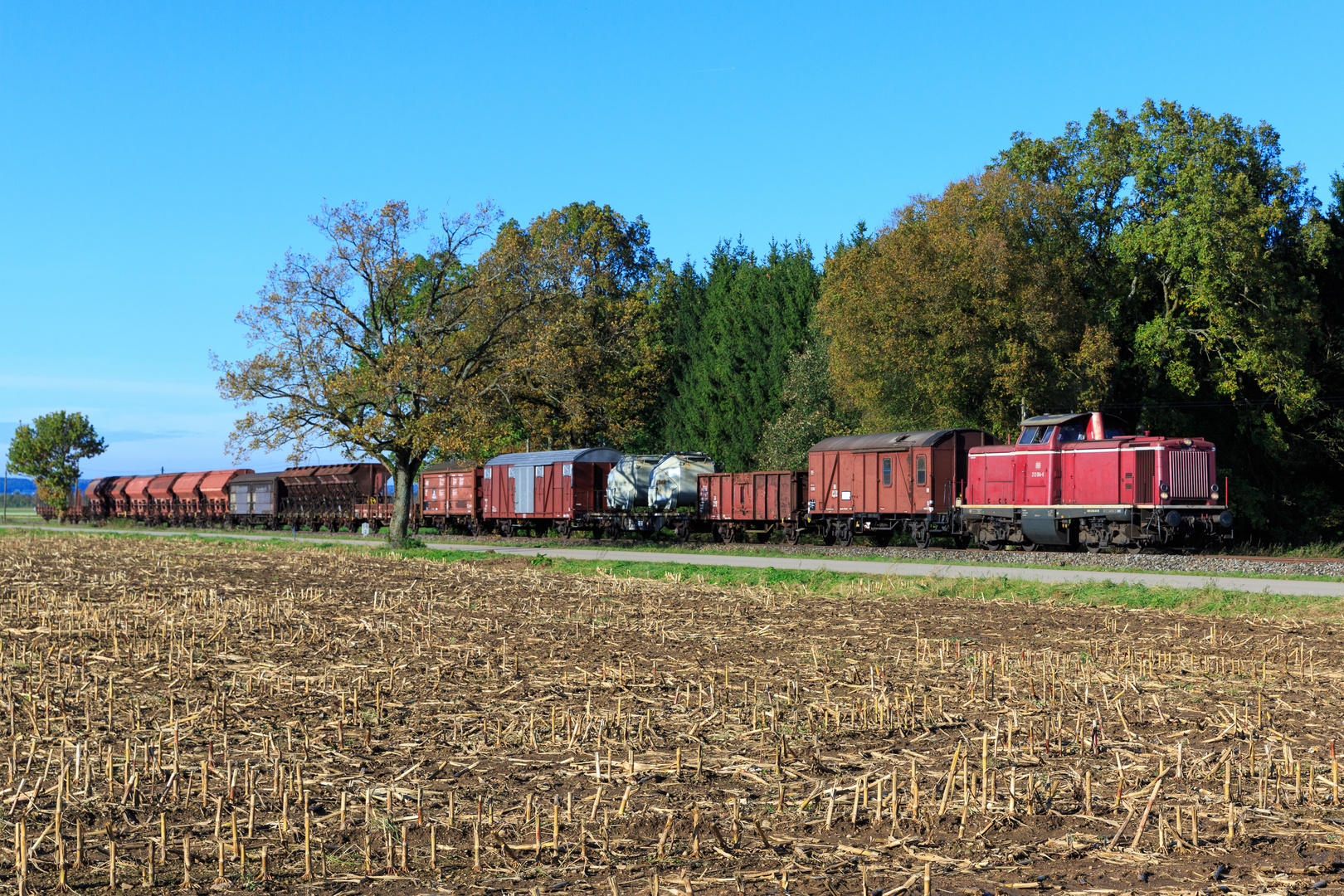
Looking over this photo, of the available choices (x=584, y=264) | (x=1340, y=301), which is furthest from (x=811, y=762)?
(x=584, y=264)

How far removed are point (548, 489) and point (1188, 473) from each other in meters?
29.2

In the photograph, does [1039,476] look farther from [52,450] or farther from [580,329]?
[52,450]

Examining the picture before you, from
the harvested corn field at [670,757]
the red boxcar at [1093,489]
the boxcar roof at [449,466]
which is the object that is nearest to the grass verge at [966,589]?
the harvested corn field at [670,757]

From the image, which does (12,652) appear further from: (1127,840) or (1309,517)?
(1309,517)

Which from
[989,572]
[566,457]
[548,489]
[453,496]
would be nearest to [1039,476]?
[989,572]

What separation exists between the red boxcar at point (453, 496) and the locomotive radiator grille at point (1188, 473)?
35.6 metres

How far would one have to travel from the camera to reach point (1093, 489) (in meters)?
34.5

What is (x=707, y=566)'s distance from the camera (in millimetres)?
29109

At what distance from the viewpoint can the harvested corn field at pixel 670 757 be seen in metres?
6.47

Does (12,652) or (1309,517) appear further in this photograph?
(1309,517)

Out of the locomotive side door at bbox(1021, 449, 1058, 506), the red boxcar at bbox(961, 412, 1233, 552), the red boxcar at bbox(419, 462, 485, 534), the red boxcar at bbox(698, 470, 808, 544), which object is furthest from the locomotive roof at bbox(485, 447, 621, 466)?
the locomotive side door at bbox(1021, 449, 1058, 506)

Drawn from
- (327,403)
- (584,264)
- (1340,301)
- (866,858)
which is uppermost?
(584,264)

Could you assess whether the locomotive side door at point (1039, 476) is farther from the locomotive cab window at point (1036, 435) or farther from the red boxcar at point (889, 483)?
the red boxcar at point (889, 483)

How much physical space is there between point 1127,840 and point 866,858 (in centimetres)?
168
